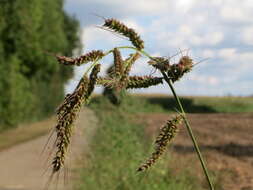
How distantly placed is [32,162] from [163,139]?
49.5ft

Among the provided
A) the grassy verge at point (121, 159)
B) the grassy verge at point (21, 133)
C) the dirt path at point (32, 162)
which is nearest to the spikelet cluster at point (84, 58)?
the grassy verge at point (121, 159)

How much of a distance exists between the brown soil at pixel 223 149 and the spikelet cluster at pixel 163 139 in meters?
6.81

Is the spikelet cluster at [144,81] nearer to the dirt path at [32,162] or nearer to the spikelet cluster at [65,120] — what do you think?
the spikelet cluster at [65,120]

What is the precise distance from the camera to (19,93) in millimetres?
25141

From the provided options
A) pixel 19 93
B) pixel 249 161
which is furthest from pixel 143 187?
pixel 19 93

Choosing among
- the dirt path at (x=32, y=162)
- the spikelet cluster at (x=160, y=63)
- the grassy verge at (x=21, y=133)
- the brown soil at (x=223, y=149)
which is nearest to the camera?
the spikelet cluster at (x=160, y=63)

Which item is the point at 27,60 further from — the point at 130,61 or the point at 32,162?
the point at 130,61

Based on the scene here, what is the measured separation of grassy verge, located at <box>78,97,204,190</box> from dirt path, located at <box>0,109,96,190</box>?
1.17 ft

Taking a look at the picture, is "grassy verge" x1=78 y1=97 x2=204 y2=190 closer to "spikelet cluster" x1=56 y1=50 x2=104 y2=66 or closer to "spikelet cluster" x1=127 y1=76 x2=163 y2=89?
"spikelet cluster" x1=127 y1=76 x2=163 y2=89

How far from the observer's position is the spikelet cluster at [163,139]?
1751mm

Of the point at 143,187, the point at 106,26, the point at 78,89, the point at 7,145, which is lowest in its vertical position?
the point at 7,145

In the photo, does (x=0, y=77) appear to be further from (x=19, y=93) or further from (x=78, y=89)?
(x=78, y=89)

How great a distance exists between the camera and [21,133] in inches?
1040

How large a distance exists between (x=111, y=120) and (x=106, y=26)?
11046 mm
